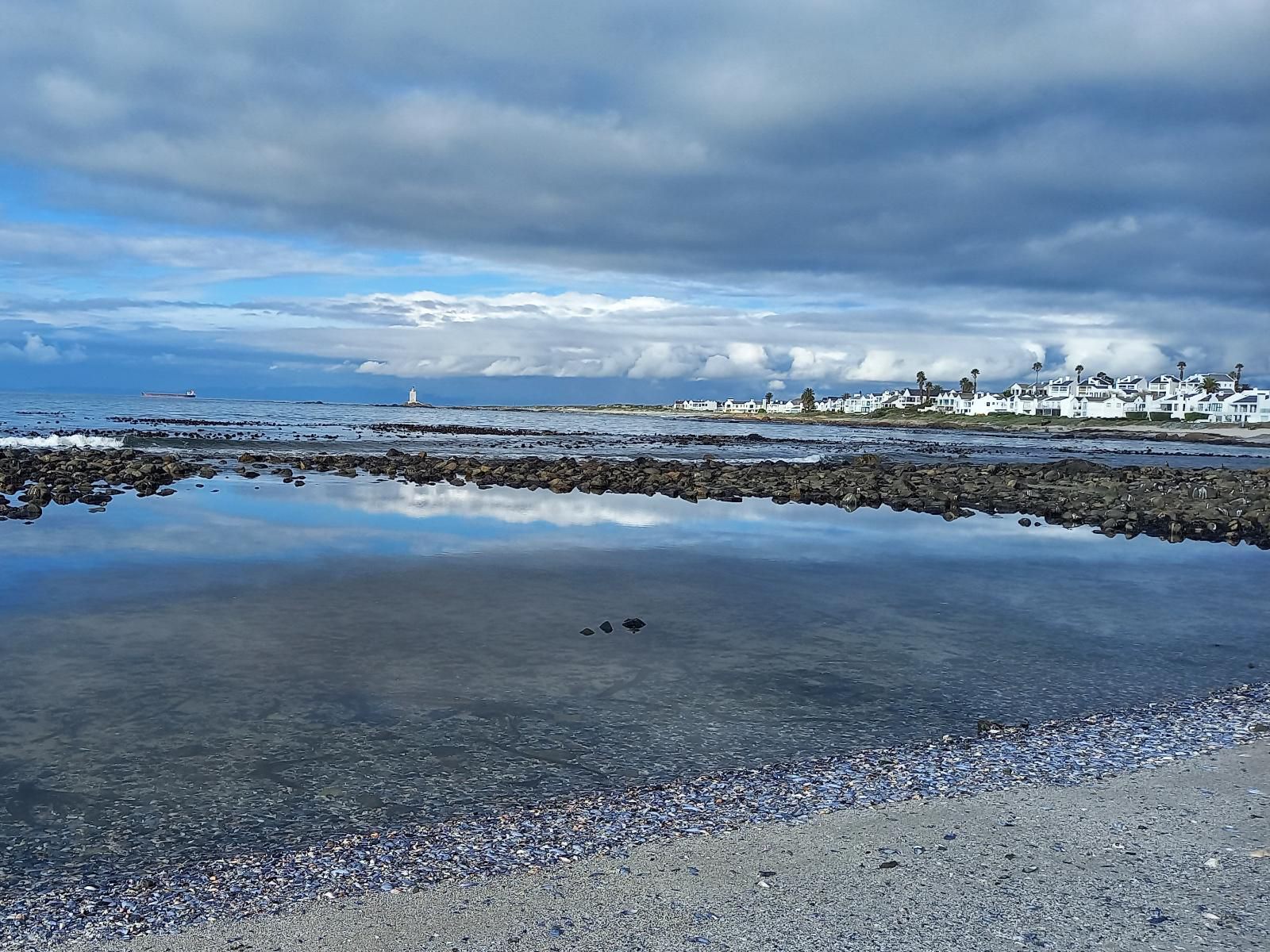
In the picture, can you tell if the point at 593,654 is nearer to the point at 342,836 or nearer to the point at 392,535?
the point at 342,836

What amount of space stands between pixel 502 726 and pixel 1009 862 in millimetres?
4452

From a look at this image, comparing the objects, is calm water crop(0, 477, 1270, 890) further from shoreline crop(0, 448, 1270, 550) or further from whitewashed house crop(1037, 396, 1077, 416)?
whitewashed house crop(1037, 396, 1077, 416)

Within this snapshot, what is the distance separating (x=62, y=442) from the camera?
2242 inches

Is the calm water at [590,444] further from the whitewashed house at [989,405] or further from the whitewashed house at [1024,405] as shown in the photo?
the whitewashed house at [989,405]

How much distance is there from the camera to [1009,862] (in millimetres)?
5879

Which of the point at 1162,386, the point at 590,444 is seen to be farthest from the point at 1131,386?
A: the point at 590,444

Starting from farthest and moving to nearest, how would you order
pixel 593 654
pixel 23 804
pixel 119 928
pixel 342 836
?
pixel 593 654
pixel 23 804
pixel 342 836
pixel 119 928

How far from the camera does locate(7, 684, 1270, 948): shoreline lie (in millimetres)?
5367

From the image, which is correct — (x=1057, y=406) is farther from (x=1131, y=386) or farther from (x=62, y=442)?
(x=62, y=442)

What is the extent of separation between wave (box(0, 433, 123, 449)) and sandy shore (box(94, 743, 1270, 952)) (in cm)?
5425

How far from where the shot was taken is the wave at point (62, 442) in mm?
52731

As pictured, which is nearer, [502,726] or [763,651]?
[502,726]

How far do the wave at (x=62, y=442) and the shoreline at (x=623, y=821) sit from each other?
5309cm

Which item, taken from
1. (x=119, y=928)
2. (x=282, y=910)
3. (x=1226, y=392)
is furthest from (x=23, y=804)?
(x=1226, y=392)
